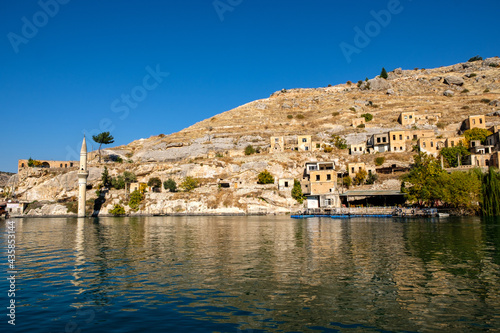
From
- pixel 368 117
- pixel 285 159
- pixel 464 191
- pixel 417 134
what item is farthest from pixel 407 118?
pixel 464 191

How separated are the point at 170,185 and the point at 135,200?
9370 millimetres

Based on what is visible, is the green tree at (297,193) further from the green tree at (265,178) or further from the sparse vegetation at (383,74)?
the sparse vegetation at (383,74)

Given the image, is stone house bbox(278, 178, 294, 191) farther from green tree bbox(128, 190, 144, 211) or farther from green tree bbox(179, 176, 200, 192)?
green tree bbox(128, 190, 144, 211)

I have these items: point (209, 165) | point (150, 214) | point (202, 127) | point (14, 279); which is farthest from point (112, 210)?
point (14, 279)

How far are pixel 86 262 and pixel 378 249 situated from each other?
62.0 ft

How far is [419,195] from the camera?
65.6 m

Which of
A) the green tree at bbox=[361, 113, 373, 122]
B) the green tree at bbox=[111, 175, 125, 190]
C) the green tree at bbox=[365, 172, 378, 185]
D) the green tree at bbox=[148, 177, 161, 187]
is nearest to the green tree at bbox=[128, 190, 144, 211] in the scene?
the green tree at bbox=[148, 177, 161, 187]

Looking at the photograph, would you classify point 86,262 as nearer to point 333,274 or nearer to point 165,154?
point 333,274

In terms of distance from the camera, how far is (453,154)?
271ft

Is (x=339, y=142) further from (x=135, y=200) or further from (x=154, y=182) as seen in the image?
(x=135, y=200)

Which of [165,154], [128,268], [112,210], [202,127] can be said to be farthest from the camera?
[202,127]

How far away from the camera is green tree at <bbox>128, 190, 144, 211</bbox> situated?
282ft

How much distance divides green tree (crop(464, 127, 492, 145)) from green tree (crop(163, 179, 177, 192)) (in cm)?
7413

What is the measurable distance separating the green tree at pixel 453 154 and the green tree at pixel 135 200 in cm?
7188
